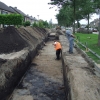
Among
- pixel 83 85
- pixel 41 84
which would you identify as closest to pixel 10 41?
pixel 41 84

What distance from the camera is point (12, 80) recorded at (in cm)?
737

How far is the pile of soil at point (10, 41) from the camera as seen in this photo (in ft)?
39.2

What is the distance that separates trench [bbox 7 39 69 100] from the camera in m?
6.94

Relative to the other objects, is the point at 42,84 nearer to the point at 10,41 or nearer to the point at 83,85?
the point at 83,85

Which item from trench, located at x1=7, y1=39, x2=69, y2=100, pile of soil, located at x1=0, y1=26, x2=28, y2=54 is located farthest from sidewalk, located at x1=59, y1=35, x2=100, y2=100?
pile of soil, located at x1=0, y1=26, x2=28, y2=54

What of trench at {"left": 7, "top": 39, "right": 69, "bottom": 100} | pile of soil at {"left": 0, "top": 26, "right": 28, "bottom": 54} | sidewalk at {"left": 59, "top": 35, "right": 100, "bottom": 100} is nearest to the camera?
sidewalk at {"left": 59, "top": 35, "right": 100, "bottom": 100}

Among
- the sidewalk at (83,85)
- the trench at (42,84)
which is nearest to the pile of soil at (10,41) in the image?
the trench at (42,84)

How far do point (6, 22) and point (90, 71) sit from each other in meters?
17.3

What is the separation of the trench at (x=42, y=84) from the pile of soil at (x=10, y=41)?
1.83 meters

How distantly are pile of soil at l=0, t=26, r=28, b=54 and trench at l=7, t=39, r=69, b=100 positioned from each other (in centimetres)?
183

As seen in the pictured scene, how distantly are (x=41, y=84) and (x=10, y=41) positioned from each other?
595 cm

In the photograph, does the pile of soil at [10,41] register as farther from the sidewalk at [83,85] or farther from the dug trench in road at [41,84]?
the sidewalk at [83,85]

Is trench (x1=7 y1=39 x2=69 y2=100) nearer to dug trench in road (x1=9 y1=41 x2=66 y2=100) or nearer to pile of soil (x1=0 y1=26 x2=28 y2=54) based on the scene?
dug trench in road (x1=9 y1=41 x2=66 y2=100)

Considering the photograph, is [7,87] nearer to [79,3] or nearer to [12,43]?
[12,43]
